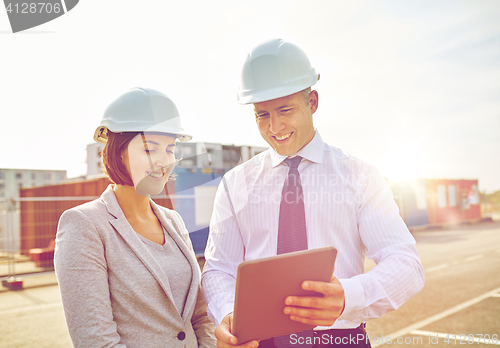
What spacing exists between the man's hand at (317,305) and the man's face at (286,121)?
793 millimetres

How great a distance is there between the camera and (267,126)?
1.97 metres

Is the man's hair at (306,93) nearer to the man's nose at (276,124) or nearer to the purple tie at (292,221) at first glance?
the man's nose at (276,124)

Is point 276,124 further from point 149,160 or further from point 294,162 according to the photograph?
point 149,160

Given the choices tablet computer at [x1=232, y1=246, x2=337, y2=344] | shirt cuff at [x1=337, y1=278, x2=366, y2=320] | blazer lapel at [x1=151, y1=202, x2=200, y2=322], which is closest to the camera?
tablet computer at [x1=232, y1=246, x2=337, y2=344]

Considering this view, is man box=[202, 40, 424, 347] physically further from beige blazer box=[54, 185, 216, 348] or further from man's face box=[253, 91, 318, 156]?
beige blazer box=[54, 185, 216, 348]

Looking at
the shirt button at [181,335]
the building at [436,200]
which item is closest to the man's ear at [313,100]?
the shirt button at [181,335]

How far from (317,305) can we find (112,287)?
2.83 feet

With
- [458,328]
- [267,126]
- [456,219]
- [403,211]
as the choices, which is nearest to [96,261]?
[267,126]

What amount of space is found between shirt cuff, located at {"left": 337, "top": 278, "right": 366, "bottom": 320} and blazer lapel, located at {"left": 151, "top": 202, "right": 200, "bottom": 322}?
2.31 feet

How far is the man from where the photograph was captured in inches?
68.4

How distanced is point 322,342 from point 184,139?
1.21 metres

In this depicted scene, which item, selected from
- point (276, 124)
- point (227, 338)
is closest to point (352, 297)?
point (227, 338)

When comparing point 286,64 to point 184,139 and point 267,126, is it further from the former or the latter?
point 184,139

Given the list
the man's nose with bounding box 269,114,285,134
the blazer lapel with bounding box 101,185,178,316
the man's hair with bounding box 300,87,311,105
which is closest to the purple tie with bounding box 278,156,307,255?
the man's nose with bounding box 269,114,285,134
